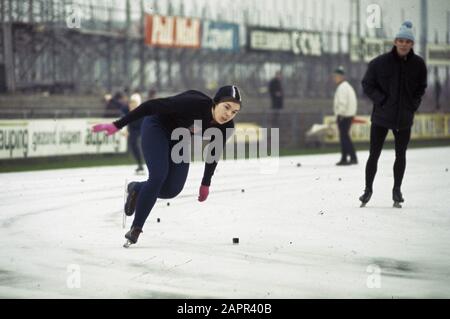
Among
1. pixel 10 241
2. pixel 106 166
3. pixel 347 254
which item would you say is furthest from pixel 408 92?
pixel 106 166

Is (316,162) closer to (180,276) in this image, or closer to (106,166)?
(106,166)

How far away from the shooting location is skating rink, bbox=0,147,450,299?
6.40 metres

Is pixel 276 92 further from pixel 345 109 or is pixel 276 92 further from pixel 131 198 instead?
pixel 131 198

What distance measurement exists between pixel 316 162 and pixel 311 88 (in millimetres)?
21114

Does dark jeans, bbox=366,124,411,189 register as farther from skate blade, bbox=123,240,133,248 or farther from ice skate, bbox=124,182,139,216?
skate blade, bbox=123,240,133,248

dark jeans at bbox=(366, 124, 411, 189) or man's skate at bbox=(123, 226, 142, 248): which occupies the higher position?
dark jeans at bbox=(366, 124, 411, 189)

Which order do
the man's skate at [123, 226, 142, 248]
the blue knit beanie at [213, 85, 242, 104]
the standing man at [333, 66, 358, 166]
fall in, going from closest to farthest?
the blue knit beanie at [213, 85, 242, 104], the man's skate at [123, 226, 142, 248], the standing man at [333, 66, 358, 166]

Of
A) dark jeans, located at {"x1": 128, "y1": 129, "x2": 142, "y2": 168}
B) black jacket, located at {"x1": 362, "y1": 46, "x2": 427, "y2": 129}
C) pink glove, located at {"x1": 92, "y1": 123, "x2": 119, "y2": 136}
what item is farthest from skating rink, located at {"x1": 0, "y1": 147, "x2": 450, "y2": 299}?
dark jeans, located at {"x1": 128, "y1": 129, "x2": 142, "y2": 168}

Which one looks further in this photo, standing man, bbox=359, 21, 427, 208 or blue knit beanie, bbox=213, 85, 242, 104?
standing man, bbox=359, 21, 427, 208

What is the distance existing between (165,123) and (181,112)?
0.83 ft

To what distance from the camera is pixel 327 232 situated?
30.6 feet

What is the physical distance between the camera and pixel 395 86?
11203mm

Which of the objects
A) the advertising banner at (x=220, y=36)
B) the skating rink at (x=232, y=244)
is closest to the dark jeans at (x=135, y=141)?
the skating rink at (x=232, y=244)

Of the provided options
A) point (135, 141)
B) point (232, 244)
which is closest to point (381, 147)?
point (232, 244)
